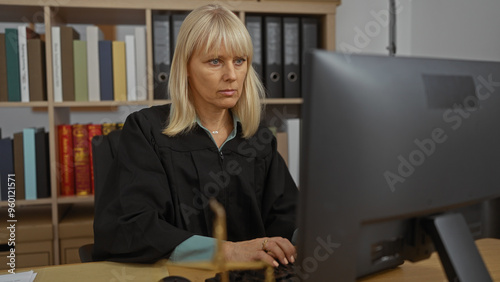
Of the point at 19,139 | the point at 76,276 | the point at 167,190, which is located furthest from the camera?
the point at 19,139

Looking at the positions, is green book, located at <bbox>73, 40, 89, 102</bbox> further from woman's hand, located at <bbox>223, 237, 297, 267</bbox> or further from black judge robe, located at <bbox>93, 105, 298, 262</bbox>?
woman's hand, located at <bbox>223, 237, 297, 267</bbox>

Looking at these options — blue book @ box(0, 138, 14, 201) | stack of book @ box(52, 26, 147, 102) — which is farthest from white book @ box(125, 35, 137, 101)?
blue book @ box(0, 138, 14, 201)

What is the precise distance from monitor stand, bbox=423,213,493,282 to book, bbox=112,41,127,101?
172 cm

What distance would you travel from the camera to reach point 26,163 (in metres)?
2.07

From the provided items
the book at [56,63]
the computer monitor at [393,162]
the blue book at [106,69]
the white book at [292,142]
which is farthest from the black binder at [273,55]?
the computer monitor at [393,162]

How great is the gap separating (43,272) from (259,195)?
66cm

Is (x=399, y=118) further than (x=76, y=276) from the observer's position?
No

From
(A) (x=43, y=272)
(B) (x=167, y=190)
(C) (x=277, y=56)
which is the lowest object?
(A) (x=43, y=272)

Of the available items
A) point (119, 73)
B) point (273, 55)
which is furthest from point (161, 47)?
point (273, 55)

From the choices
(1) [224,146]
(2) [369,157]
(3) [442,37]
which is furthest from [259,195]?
(3) [442,37]

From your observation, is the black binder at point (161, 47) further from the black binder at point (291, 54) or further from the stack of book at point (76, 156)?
the black binder at point (291, 54)

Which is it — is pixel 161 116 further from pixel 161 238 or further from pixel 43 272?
pixel 43 272

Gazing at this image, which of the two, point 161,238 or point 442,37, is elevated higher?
point 442,37

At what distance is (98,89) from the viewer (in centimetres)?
212
